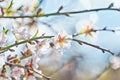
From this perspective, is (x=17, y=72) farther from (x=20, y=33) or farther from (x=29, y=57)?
(x=20, y=33)

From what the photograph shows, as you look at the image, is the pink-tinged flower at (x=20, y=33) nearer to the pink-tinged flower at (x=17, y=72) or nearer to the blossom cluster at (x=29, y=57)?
the blossom cluster at (x=29, y=57)

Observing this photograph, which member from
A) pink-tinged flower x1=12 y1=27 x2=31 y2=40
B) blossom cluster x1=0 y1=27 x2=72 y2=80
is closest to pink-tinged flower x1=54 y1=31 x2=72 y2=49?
blossom cluster x1=0 y1=27 x2=72 y2=80

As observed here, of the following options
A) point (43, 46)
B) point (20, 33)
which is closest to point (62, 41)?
point (43, 46)

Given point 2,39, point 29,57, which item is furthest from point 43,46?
point 2,39

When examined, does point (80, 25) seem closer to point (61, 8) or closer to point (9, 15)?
point (61, 8)

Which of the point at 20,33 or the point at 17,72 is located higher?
the point at 20,33

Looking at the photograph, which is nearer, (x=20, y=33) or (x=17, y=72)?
(x=17, y=72)
